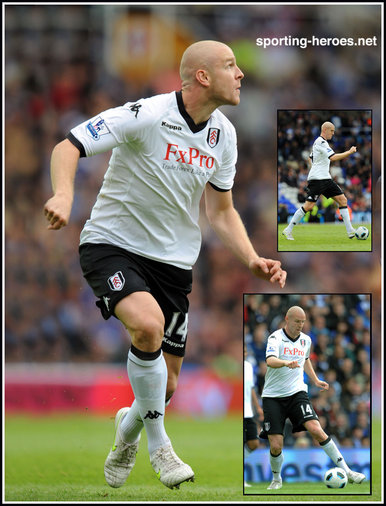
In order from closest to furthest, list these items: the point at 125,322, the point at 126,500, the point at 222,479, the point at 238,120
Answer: the point at 125,322 < the point at 126,500 < the point at 222,479 < the point at 238,120

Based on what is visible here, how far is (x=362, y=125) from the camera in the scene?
6883 millimetres

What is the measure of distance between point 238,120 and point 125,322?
8.72 m

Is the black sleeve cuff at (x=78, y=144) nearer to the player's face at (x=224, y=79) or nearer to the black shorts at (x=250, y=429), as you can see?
the player's face at (x=224, y=79)

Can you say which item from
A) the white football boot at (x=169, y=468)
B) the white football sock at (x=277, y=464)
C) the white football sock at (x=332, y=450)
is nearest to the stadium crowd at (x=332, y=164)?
the white football sock at (x=332, y=450)

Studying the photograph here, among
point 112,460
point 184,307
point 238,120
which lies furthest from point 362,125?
point 238,120

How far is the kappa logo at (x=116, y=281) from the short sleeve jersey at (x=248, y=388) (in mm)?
1491

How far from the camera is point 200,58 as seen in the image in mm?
5672

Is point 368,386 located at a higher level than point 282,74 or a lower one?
lower

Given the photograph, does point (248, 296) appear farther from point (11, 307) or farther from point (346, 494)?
point (11, 307)

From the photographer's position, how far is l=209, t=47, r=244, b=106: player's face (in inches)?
223

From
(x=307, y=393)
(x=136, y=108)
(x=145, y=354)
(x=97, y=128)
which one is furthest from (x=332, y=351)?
(x=97, y=128)

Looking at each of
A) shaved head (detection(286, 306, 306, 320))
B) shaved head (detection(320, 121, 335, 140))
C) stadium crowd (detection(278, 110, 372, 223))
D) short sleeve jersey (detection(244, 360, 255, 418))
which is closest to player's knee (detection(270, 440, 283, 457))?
short sleeve jersey (detection(244, 360, 255, 418))

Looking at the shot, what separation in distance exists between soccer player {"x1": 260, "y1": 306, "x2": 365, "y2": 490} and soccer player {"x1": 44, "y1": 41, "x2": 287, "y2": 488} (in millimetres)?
696

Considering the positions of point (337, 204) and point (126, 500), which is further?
point (337, 204)
